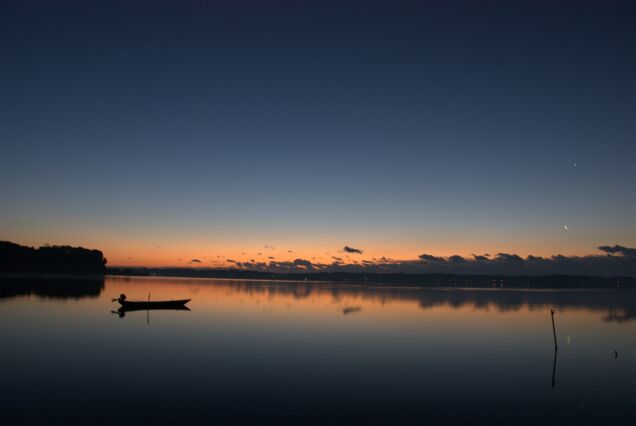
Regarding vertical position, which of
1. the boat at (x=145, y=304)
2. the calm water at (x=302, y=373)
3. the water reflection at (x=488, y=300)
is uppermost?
the boat at (x=145, y=304)

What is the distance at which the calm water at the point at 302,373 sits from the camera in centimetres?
1773

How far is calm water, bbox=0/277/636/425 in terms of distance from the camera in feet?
58.2

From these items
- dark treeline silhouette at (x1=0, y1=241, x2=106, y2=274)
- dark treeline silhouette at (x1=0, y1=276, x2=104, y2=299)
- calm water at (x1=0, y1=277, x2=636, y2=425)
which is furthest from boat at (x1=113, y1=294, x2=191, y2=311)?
dark treeline silhouette at (x1=0, y1=241, x2=106, y2=274)

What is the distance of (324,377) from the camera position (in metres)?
23.7

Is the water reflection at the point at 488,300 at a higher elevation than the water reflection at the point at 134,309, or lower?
lower

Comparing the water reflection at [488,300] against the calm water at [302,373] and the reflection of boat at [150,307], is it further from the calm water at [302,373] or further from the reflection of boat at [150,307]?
the calm water at [302,373]

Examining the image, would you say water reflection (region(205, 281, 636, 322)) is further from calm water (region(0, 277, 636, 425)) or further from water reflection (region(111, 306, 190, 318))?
calm water (region(0, 277, 636, 425))

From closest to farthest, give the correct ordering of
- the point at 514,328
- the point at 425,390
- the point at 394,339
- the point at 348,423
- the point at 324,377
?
the point at 348,423 → the point at 425,390 → the point at 324,377 → the point at 394,339 → the point at 514,328

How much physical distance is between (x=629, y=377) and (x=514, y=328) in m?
21.5

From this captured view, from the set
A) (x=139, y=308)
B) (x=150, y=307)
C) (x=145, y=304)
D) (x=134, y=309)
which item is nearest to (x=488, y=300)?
(x=150, y=307)

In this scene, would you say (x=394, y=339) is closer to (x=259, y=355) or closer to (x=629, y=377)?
(x=259, y=355)

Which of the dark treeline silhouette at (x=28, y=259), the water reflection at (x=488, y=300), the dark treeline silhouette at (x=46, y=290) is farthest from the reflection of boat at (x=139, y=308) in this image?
the dark treeline silhouette at (x=28, y=259)

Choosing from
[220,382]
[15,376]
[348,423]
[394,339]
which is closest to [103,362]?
[15,376]

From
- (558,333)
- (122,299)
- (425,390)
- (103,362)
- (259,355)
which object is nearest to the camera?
(425,390)
